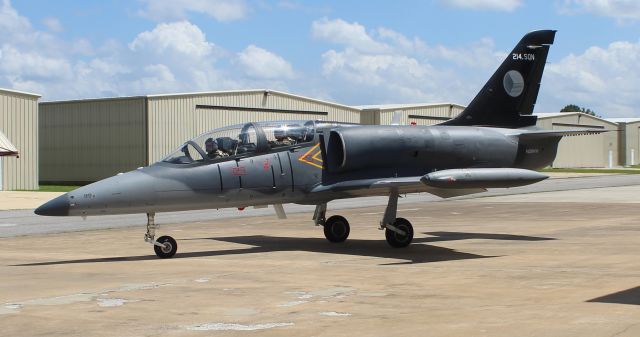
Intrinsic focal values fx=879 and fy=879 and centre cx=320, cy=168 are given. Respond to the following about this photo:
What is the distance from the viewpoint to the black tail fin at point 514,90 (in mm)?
20391

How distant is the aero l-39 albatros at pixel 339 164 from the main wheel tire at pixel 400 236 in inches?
0.8

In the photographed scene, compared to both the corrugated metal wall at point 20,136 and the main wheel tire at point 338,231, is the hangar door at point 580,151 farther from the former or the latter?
the main wheel tire at point 338,231

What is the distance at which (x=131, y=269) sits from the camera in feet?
49.0

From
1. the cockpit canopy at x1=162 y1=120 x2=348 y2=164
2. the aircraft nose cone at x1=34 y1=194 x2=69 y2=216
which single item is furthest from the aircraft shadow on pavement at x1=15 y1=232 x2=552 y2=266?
the cockpit canopy at x1=162 y1=120 x2=348 y2=164

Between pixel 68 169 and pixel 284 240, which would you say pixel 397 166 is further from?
pixel 68 169

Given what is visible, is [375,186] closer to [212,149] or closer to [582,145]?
[212,149]

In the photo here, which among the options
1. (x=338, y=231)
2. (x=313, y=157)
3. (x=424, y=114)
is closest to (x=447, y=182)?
(x=313, y=157)

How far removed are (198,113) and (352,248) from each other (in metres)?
40.1

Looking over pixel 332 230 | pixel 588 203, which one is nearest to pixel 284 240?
pixel 332 230

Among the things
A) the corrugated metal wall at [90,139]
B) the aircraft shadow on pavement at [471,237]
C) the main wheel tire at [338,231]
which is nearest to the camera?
the main wheel tire at [338,231]

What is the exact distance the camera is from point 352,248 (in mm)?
18359

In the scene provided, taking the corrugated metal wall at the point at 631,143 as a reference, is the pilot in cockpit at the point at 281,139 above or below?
below

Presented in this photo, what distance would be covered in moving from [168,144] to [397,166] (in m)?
38.9

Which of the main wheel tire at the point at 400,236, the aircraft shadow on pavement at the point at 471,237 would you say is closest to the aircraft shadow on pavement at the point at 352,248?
the aircraft shadow on pavement at the point at 471,237
